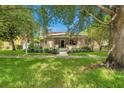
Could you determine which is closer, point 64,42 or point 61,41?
point 64,42

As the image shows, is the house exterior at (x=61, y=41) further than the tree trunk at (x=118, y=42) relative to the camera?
Yes

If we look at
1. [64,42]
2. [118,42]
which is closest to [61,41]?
[64,42]

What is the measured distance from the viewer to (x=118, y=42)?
29.9 feet

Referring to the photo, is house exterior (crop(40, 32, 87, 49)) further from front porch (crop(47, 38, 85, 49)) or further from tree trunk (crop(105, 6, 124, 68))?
tree trunk (crop(105, 6, 124, 68))

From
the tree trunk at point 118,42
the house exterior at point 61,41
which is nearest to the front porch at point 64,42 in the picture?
the house exterior at point 61,41

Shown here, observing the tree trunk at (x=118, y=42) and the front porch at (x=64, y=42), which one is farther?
the front porch at (x=64, y=42)

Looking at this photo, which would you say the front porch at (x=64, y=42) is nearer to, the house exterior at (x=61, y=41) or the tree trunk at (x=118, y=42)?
the house exterior at (x=61, y=41)

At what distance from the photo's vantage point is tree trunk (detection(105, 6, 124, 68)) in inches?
354

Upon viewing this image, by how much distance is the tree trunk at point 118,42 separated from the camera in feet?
29.5

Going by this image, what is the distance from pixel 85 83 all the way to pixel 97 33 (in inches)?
859

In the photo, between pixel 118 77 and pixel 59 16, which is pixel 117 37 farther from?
pixel 59 16

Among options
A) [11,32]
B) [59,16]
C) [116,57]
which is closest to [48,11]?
[59,16]

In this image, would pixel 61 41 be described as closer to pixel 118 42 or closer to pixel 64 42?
pixel 64 42
